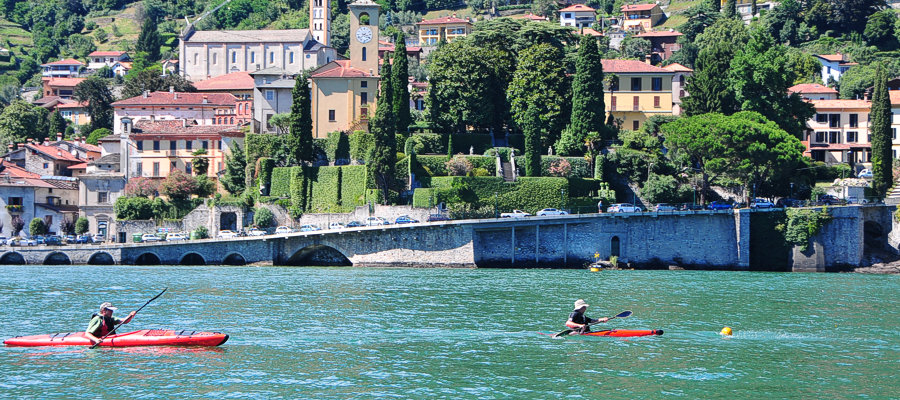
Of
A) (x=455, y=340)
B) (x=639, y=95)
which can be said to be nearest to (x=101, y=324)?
(x=455, y=340)

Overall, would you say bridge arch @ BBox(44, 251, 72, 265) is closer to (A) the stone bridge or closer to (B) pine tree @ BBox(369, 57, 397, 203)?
(A) the stone bridge

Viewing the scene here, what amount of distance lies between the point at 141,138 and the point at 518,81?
30.5 m

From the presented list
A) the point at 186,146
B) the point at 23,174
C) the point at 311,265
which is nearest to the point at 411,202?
the point at 311,265

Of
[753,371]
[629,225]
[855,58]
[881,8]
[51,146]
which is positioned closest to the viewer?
[753,371]

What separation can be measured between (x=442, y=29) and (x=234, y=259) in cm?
7723

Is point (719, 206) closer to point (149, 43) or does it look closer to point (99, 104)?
point (99, 104)

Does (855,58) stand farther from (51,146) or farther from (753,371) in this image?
(753,371)

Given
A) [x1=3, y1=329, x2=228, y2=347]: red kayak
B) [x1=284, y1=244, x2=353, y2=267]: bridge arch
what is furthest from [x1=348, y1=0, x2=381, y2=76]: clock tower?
[x1=3, y1=329, x2=228, y2=347]: red kayak

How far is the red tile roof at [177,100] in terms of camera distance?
334 feet

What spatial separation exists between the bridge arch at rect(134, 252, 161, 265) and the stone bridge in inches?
2.6

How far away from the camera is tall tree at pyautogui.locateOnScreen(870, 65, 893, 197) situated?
253 feet

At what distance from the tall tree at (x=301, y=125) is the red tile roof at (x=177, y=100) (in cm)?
2495

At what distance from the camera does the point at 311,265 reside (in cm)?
7388

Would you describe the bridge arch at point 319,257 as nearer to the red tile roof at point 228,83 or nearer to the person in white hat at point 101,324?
the person in white hat at point 101,324
